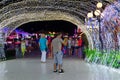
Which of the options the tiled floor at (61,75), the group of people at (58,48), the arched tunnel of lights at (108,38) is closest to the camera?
the tiled floor at (61,75)

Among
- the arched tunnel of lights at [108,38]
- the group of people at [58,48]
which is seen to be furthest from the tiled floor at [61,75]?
the arched tunnel of lights at [108,38]

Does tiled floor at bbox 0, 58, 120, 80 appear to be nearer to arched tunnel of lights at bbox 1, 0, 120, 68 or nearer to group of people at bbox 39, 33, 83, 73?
group of people at bbox 39, 33, 83, 73

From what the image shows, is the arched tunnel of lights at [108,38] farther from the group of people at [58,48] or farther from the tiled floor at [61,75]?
the group of people at [58,48]

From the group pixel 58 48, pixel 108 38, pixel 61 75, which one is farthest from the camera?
pixel 108 38

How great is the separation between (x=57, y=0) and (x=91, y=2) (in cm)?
189

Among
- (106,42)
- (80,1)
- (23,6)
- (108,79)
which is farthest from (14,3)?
(108,79)

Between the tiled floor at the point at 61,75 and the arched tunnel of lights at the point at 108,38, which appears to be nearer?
the tiled floor at the point at 61,75

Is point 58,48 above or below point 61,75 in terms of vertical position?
above

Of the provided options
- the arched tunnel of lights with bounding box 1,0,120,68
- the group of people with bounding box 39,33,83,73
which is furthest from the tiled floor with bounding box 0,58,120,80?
the arched tunnel of lights with bounding box 1,0,120,68

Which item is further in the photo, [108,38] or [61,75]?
[108,38]

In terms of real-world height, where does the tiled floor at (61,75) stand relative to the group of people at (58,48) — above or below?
below

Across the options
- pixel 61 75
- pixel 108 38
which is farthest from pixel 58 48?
pixel 108 38

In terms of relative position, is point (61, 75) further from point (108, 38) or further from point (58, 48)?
point (108, 38)

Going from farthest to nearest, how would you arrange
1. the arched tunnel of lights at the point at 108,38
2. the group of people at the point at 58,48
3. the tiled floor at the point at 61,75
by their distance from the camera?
1. the arched tunnel of lights at the point at 108,38
2. the group of people at the point at 58,48
3. the tiled floor at the point at 61,75
